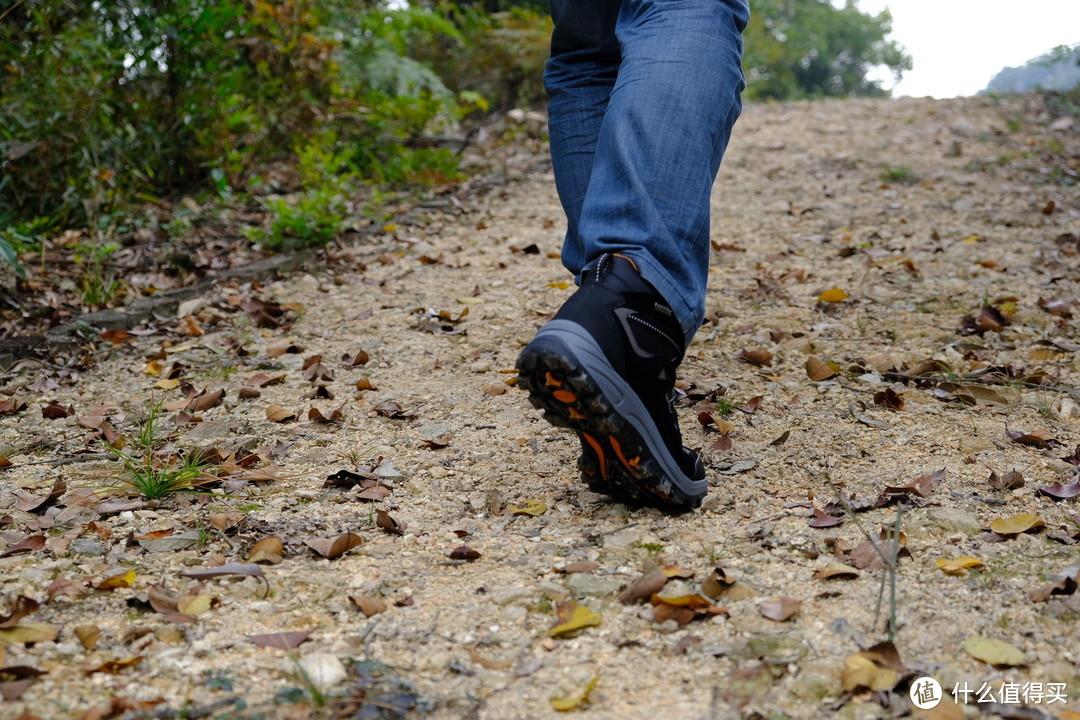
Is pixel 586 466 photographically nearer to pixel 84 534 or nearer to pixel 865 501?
pixel 865 501

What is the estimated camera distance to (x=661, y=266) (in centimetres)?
152

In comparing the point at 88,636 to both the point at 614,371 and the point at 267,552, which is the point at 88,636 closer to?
the point at 267,552

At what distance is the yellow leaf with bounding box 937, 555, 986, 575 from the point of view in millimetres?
1500

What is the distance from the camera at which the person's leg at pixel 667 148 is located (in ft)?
4.98

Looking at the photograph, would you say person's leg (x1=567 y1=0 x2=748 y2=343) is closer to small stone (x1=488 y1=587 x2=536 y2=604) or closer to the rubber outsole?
the rubber outsole

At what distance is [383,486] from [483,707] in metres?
0.82

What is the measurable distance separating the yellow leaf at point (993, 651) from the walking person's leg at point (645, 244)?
570 mm

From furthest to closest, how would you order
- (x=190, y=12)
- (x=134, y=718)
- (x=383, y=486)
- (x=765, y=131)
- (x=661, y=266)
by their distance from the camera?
(x=765, y=131) → (x=190, y=12) → (x=383, y=486) → (x=661, y=266) → (x=134, y=718)

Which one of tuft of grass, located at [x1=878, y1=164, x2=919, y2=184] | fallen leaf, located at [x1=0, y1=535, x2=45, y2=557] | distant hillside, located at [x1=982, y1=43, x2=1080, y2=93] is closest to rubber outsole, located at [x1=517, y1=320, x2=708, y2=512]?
fallen leaf, located at [x1=0, y1=535, x2=45, y2=557]

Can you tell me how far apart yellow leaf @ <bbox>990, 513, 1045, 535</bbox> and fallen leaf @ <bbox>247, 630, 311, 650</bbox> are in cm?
126

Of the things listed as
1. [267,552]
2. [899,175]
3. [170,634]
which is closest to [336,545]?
[267,552]

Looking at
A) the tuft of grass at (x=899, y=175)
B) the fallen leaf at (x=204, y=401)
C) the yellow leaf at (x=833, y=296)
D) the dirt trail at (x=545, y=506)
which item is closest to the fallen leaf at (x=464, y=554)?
the dirt trail at (x=545, y=506)

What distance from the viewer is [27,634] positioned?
1.30 meters

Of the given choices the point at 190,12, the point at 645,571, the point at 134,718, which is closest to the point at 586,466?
the point at 645,571
